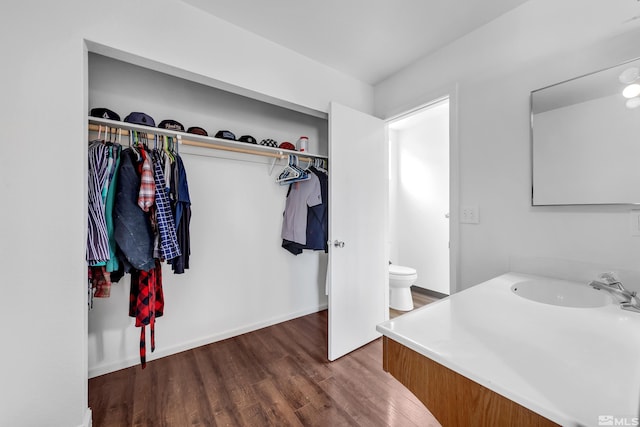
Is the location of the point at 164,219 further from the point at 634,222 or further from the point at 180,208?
the point at 634,222

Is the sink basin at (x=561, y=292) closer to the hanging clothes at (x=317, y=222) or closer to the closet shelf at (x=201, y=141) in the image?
the hanging clothes at (x=317, y=222)

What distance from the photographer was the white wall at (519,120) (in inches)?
50.0

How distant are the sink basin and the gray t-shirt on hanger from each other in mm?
1588

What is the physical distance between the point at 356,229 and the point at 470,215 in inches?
33.3

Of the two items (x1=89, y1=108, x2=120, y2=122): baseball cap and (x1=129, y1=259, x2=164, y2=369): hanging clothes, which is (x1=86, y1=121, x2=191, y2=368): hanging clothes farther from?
(x1=89, y1=108, x2=120, y2=122): baseball cap

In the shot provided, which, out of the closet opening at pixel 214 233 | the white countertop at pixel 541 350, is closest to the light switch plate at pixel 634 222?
the white countertop at pixel 541 350

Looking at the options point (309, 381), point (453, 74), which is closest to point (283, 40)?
point (453, 74)

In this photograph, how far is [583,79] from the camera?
1.32 meters

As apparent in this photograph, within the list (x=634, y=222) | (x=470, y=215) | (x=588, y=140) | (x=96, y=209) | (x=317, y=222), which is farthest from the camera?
(x=317, y=222)

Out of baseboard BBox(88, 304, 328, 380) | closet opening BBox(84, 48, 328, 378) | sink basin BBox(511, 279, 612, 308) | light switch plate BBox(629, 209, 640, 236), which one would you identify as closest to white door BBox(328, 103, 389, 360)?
closet opening BBox(84, 48, 328, 378)

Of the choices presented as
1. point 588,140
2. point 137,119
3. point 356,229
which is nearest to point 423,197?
point 356,229

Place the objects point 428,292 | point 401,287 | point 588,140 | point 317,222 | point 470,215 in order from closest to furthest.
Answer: point 588,140 < point 470,215 < point 317,222 < point 401,287 < point 428,292

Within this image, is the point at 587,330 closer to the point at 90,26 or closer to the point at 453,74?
the point at 453,74

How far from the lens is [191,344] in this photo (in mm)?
2164
